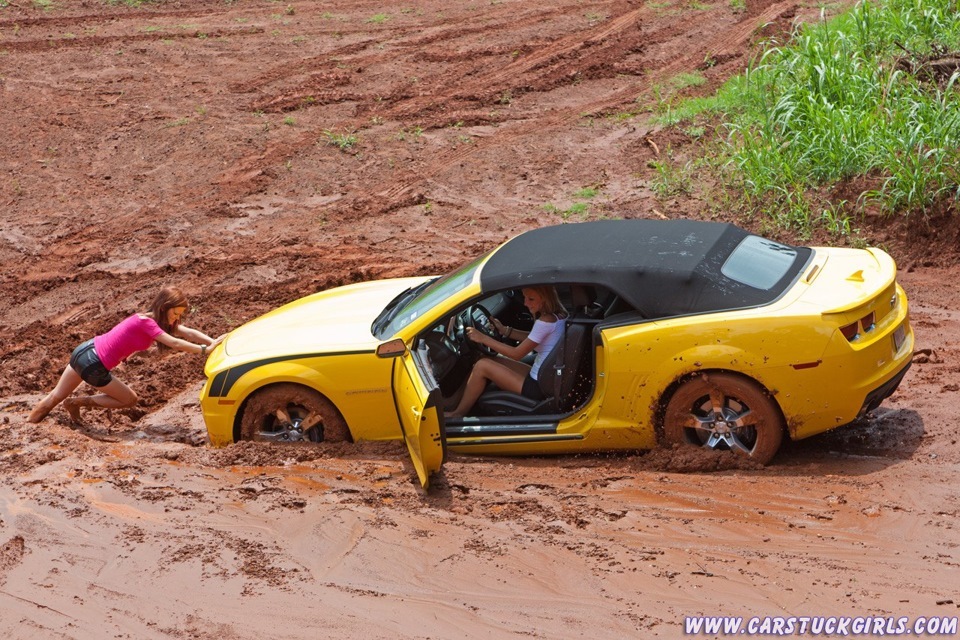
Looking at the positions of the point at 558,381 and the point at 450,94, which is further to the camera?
the point at 450,94

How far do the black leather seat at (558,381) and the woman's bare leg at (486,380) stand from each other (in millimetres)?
49

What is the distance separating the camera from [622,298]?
675 cm

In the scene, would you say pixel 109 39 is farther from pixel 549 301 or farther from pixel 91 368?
pixel 549 301

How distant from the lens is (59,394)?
28.8 feet

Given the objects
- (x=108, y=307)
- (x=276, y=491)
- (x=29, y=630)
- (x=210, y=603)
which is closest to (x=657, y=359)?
(x=276, y=491)

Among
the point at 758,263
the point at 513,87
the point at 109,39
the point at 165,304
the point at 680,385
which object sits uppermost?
the point at 109,39

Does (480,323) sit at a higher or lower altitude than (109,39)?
lower

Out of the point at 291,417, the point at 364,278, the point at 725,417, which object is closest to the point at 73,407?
the point at 291,417

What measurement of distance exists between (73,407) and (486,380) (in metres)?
3.70

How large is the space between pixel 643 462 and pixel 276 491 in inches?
90.7

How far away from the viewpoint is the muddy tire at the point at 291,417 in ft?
24.4

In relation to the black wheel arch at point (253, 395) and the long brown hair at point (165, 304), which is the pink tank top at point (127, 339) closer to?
the long brown hair at point (165, 304)

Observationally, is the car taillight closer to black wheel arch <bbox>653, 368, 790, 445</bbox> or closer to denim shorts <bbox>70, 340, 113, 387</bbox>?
black wheel arch <bbox>653, 368, 790, 445</bbox>

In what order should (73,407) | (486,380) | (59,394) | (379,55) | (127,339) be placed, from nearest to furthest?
(486,380) → (127,339) → (59,394) → (73,407) → (379,55)
